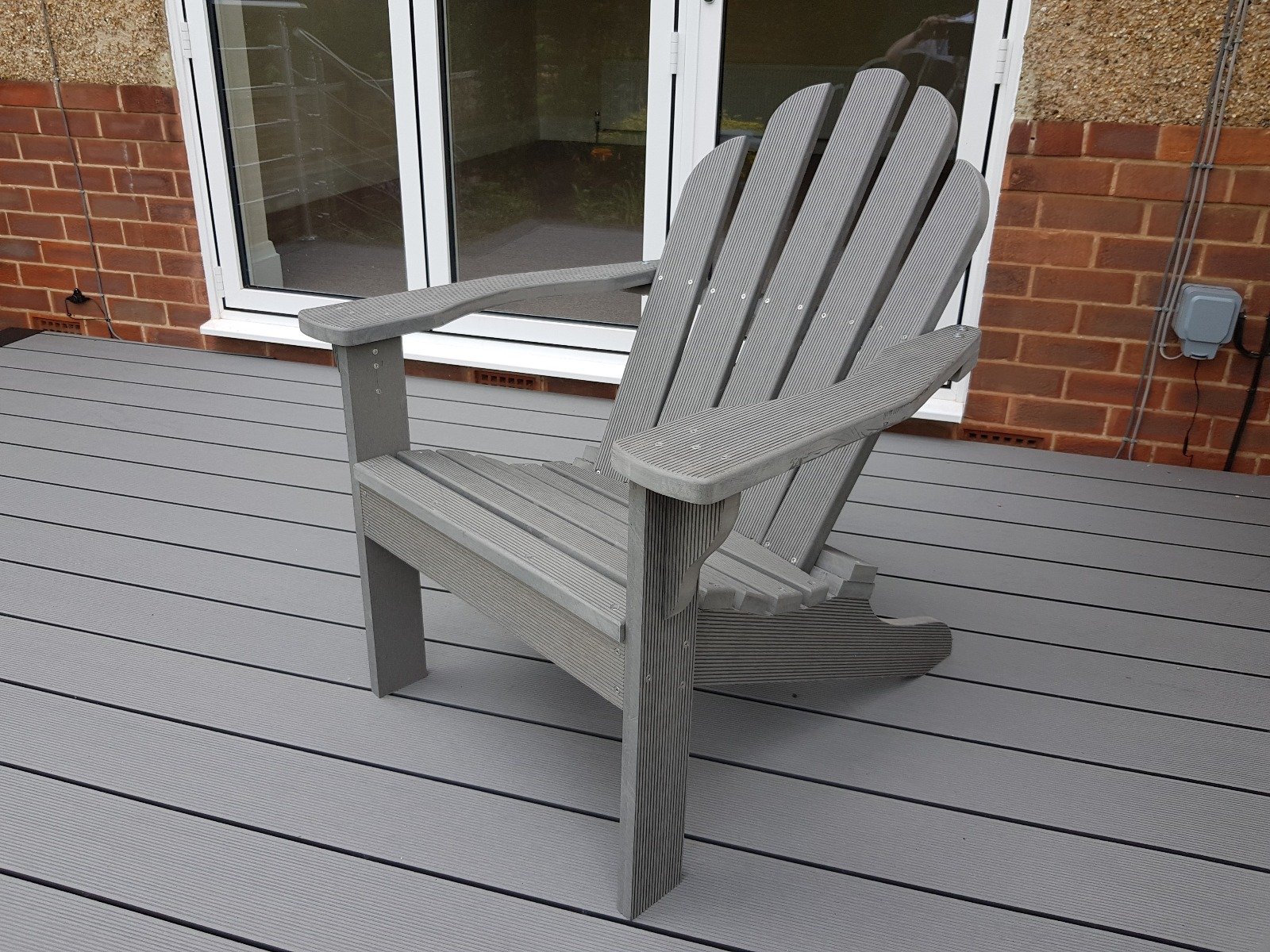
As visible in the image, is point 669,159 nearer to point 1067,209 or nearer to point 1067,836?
point 1067,209

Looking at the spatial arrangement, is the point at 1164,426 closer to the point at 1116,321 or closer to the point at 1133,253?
the point at 1116,321

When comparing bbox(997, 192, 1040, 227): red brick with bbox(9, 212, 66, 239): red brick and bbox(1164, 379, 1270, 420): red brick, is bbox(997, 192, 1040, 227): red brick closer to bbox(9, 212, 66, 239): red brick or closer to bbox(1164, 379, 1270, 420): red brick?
bbox(1164, 379, 1270, 420): red brick

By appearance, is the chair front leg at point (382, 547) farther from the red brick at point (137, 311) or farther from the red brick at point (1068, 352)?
the red brick at point (137, 311)

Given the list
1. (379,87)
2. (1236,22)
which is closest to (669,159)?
(379,87)

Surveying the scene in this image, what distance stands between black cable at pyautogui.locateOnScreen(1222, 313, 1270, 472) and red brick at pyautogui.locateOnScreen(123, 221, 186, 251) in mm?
2817

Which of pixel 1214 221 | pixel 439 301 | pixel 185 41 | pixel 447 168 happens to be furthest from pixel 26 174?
pixel 1214 221

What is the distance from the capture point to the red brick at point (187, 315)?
10.4ft

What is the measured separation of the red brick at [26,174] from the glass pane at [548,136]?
4.29 ft

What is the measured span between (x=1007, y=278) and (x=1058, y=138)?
0.32 metres

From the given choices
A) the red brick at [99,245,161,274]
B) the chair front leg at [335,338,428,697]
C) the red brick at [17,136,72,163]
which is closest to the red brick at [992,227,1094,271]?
the chair front leg at [335,338,428,697]

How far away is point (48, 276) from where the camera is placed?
328 cm

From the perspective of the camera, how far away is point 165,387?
2.91 meters

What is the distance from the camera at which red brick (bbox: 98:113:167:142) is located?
297cm

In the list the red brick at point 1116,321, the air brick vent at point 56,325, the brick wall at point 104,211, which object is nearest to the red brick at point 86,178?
the brick wall at point 104,211
